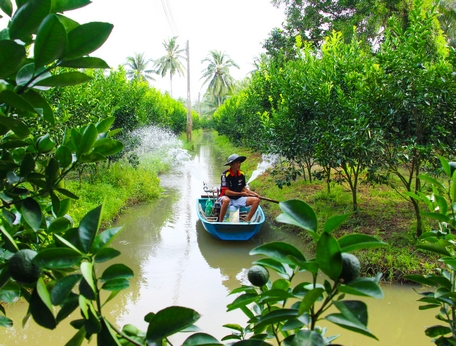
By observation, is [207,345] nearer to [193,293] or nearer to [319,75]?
[193,293]

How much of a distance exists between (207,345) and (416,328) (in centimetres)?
409

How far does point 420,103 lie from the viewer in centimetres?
501

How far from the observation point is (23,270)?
61 cm

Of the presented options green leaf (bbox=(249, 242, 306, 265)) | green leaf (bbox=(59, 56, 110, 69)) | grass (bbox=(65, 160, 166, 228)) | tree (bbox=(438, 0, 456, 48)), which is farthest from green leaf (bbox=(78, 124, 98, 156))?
tree (bbox=(438, 0, 456, 48))

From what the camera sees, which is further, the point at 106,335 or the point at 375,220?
the point at 375,220

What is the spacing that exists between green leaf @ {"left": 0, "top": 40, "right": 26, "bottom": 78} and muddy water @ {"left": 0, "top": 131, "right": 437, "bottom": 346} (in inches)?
129

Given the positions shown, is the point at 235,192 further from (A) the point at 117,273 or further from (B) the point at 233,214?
(A) the point at 117,273

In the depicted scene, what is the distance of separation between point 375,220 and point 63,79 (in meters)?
6.19

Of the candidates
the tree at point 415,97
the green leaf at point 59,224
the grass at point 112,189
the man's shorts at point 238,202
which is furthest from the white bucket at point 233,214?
the green leaf at point 59,224

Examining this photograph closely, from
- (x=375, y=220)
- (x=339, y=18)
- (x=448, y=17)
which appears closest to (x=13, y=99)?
(x=375, y=220)

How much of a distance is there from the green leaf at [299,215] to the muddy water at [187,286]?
3239 millimetres

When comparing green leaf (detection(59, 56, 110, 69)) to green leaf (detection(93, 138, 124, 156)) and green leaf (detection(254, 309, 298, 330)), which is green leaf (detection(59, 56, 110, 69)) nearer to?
green leaf (detection(93, 138, 124, 156))

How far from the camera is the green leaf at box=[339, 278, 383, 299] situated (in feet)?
1.80

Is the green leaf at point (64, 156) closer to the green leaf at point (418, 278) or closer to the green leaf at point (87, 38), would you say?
the green leaf at point (87, 38)
